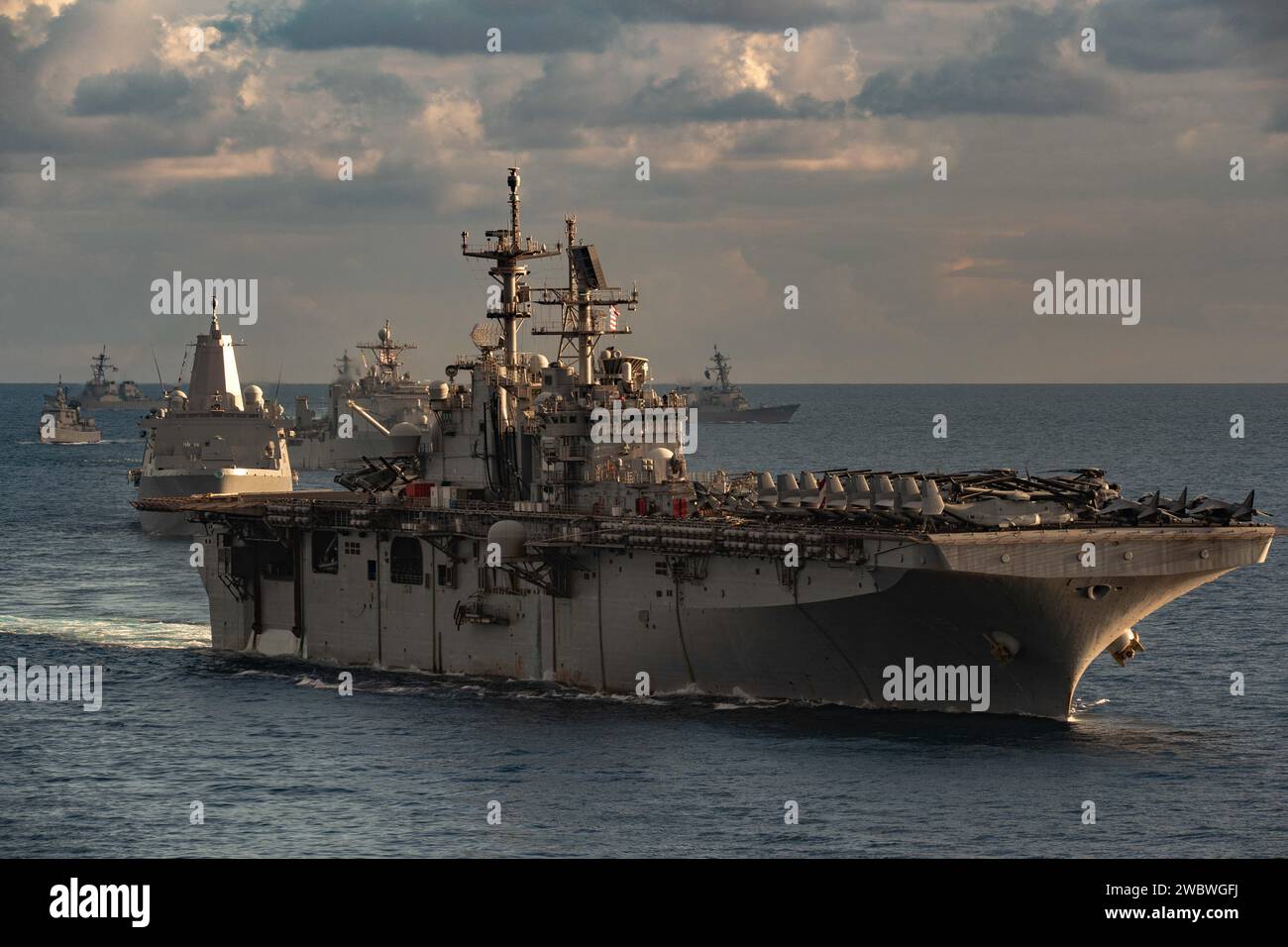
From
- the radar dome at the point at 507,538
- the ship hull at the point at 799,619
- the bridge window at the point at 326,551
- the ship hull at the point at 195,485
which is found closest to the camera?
the ship hull at the point at 799,619

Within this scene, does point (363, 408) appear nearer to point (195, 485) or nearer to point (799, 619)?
point (195, 485)

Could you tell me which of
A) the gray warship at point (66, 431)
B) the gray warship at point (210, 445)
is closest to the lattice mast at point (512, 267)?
the gray warship at point (210, 445)

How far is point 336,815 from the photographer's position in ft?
106

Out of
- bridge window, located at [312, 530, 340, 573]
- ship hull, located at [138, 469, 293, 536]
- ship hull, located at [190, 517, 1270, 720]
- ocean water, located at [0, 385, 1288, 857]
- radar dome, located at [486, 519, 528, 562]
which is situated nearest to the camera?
ocean water, located at [0, 385, 1288, 857]

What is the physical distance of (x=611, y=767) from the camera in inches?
1369

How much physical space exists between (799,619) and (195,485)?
5103 cm

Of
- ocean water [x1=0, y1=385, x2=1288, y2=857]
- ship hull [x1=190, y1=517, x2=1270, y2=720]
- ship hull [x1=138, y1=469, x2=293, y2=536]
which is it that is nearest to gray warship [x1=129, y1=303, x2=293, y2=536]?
ship hull [x1=138, y1=469, x2=293, y2=536]

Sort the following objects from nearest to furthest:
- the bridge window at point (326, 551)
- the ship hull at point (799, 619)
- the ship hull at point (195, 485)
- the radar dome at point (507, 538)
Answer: the ship hull at point (799, 619)
the radar dome at point (507, 538)
the bridge window at point (326, 551)
the ship hull at point (195, 485)

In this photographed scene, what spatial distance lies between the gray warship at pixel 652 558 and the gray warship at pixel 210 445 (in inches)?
1256

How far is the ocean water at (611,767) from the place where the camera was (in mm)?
30500

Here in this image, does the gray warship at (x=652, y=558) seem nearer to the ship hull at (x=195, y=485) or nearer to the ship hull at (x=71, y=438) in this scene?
the ship hull at (x=195, y=485)

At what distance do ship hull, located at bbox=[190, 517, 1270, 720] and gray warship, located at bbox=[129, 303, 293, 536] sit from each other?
3815 centimetres

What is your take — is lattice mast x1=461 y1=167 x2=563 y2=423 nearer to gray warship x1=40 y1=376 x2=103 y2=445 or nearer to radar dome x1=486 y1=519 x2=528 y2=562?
radar dome x1=486 y1=519 x2=528 y2=562

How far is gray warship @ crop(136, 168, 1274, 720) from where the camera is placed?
35.9 m
